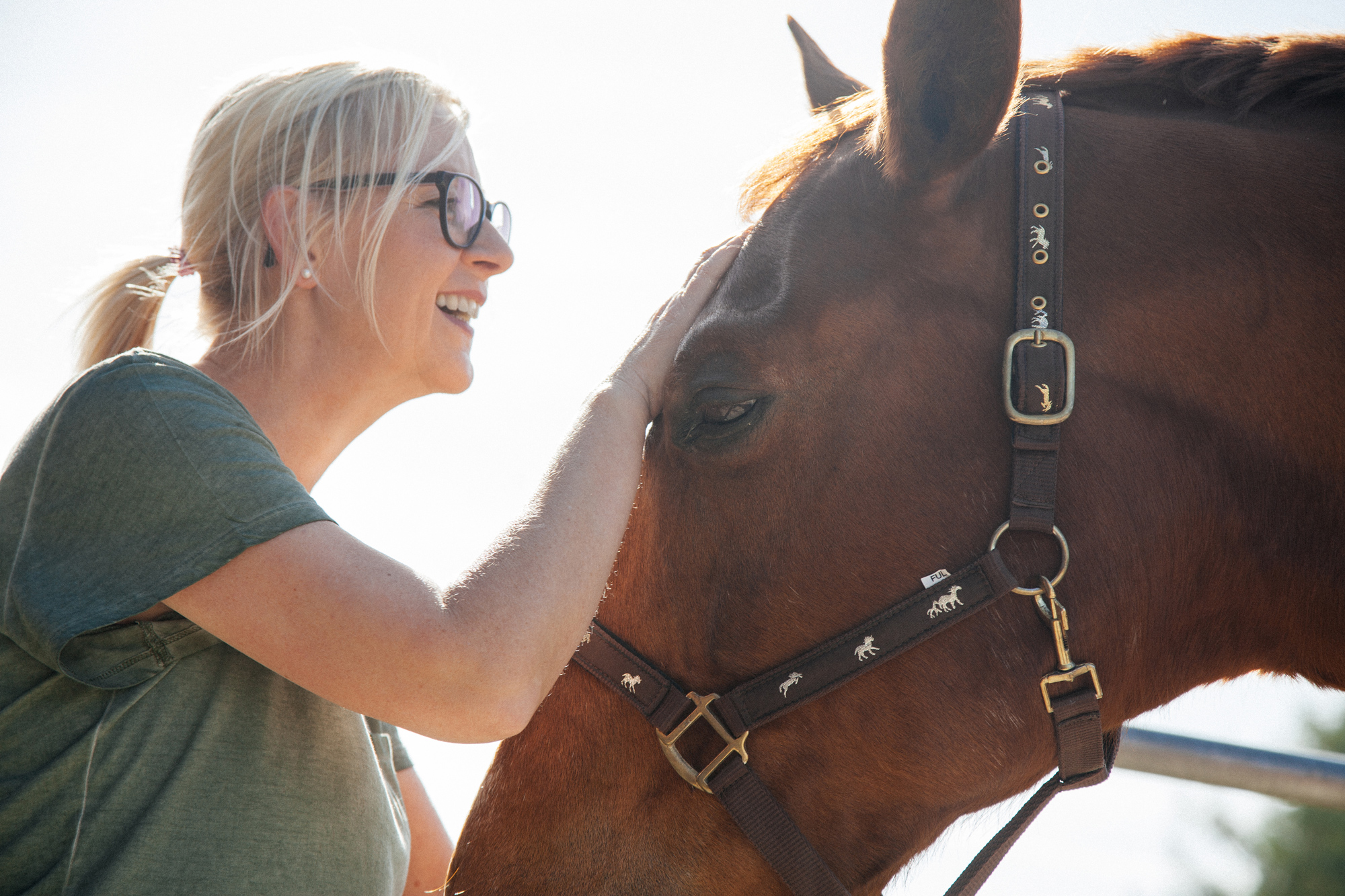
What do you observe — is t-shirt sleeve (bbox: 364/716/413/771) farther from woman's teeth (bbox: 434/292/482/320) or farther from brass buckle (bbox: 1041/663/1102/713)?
brass buckle (bbox: 1041/663/1102/713)

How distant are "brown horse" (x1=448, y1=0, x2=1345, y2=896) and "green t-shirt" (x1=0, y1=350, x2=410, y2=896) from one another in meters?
0.43

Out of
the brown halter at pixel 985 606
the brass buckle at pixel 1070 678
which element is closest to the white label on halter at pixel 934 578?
the brown halter at pixel 985 606

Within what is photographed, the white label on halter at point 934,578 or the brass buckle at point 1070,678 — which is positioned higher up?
the white label on halter at point 934,578

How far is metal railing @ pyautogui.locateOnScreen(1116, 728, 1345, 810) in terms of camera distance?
201 centimetres

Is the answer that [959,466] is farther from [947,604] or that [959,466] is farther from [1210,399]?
[1210,399]

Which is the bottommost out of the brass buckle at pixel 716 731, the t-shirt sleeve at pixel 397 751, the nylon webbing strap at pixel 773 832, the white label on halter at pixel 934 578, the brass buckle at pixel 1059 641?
the t-shirt sleeve at pixel 397 751

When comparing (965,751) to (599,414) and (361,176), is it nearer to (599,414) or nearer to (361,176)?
(599,414)

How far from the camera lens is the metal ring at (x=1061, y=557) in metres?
1.36

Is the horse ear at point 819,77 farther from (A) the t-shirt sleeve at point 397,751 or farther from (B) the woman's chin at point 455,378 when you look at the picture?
(A) the t-shirt sleeve at point 397,751

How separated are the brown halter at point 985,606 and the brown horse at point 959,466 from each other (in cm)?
3

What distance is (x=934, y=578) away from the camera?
4.55 feet

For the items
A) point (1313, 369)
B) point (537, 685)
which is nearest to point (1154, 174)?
point (1313, 369)

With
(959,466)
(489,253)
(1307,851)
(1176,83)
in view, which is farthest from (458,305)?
(1307,851)

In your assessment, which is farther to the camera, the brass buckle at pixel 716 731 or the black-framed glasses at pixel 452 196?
the black-framed glasses at pixel 452 196
